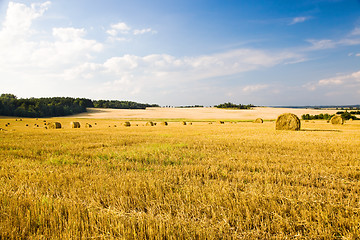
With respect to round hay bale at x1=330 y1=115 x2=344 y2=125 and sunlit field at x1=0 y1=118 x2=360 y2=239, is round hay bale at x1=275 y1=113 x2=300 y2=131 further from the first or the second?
sunlit field at x1=0 y1=118 x2=360 y2=239

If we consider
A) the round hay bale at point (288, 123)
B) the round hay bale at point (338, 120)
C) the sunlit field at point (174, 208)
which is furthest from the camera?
the round hay bale at point (338, 120)

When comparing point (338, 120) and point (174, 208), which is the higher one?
point (338, 120)

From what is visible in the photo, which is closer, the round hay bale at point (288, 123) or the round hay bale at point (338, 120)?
the round hay bale at point (288, 123)

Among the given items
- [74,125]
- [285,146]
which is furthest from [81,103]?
[285,146]

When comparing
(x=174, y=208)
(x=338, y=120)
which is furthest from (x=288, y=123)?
(x=174, y=208)

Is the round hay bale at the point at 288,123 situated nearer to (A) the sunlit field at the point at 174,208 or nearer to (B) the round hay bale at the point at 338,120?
(B) the round hay bale at the point at 338,120

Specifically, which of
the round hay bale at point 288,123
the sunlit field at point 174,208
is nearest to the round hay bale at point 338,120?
the round hay bale at point 288,123

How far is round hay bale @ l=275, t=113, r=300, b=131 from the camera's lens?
73.6ft

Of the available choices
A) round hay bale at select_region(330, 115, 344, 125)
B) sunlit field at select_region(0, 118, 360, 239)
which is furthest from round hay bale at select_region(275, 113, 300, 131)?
sunlit field at select_region(0, 118, 360, 239)

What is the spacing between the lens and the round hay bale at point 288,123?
2244cm

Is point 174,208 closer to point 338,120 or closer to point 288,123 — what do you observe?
point 288,123

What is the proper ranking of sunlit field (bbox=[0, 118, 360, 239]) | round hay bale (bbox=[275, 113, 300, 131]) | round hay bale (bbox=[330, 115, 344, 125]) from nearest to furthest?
sunlit field (bbox=[0, 118, 360, 239])
round hay bale (bbox=[275, 113, 300, 131])
round hay bale (bbox=[330, 115, 344, 125])

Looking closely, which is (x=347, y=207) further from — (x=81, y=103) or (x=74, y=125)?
(x=81, y=103)

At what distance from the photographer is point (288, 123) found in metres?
22.7
